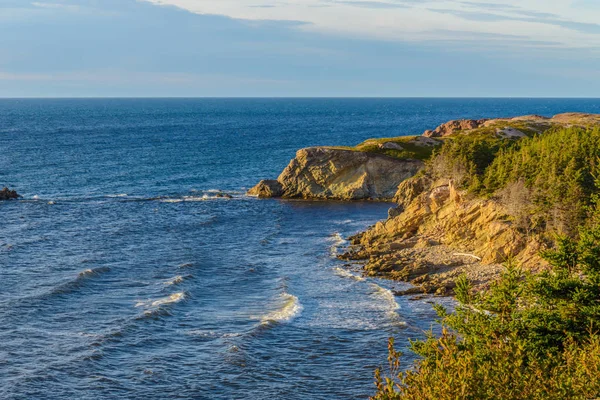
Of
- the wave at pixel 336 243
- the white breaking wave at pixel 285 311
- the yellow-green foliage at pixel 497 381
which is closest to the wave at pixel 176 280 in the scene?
the white breaking wave at pixel 285 311

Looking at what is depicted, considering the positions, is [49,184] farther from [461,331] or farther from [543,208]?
[461,331]

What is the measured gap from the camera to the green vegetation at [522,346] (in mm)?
20375

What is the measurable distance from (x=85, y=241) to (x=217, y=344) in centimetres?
3176

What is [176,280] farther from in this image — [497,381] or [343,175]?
[343,175]

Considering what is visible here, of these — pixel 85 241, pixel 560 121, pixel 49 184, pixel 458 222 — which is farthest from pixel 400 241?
pixel 560 121

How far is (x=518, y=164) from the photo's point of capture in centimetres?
6000

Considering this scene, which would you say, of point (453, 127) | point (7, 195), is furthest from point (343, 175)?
point (7, 195)

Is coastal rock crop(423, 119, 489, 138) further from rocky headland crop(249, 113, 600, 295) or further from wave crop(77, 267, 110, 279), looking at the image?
wave crop(77, 267, 110, 279)

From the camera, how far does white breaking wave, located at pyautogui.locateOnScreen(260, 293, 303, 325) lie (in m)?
46.9

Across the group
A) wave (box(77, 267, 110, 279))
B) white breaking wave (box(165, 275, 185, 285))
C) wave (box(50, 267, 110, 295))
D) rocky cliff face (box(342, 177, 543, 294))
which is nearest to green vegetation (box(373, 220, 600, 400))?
rocky cliff face (box(342, 177, 543, 294))

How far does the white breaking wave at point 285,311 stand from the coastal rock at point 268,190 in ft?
153

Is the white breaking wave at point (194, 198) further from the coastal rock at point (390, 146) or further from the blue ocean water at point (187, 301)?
the coastal rock at point (390, 146)

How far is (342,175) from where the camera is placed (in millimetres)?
97688

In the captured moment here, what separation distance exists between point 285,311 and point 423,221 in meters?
21.7
